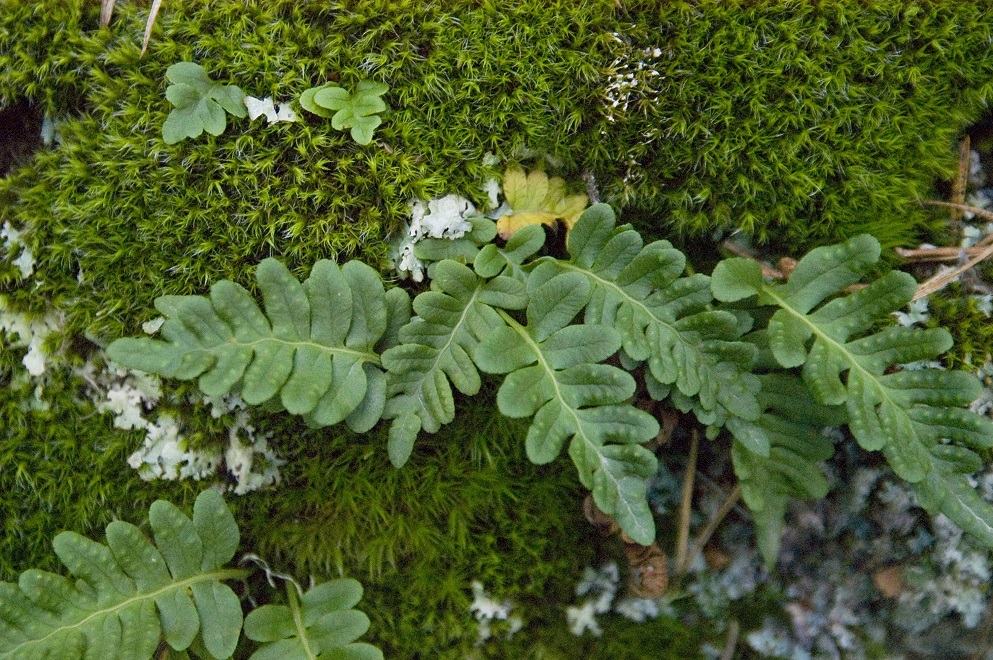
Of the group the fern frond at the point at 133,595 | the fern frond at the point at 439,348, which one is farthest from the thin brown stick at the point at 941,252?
the fern frond at the point at 133,595

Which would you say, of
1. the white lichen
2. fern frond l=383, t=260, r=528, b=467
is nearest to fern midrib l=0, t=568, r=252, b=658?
fern frond l=383, t=260, r=528, b=467

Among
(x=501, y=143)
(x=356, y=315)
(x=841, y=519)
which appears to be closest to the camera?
(x=356, y=315)

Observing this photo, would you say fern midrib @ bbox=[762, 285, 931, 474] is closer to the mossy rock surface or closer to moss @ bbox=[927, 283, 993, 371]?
the mossy rock surface

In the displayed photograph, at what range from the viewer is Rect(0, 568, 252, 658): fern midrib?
7.94 ft

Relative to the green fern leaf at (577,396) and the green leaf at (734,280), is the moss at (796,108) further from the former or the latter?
the green fern leaf at (577,396)

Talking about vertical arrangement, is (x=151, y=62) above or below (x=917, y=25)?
below

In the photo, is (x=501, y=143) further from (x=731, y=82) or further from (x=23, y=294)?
(x=23, y=294)

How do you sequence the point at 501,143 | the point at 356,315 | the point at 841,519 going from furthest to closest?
the point at 841,519, the point at 501,143, the point at 356,315

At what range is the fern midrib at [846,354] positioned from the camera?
2.47 metres

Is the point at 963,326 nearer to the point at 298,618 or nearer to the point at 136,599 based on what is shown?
the point at 298,618

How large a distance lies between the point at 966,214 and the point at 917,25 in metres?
0.80

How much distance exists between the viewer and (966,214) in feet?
9.50

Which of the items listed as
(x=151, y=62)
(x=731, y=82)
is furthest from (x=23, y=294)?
(x=731, y=82)

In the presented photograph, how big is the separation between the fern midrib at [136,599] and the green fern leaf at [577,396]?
1304 mm
